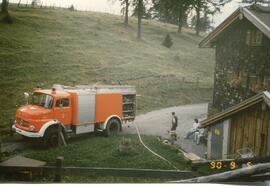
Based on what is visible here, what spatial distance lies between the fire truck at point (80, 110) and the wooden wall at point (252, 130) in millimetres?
2662

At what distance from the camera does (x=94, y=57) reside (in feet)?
27.6

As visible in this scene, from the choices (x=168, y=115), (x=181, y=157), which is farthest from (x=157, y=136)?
(x=181, y=157)

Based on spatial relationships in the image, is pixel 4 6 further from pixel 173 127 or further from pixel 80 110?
pixel 80 110

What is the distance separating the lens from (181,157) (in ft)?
28.4

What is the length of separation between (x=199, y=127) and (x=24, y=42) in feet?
17.8

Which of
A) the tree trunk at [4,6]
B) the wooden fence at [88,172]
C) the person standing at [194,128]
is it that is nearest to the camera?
the wooden fence at [88,172]

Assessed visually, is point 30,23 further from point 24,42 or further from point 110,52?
point 110,52

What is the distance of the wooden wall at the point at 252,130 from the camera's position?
8945mm

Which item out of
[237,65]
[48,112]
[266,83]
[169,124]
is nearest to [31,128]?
[48,112]

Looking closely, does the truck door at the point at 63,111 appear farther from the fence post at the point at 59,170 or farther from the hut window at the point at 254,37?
the hut window at the point at 254,37

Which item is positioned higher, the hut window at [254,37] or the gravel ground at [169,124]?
the hut window at [254,37]

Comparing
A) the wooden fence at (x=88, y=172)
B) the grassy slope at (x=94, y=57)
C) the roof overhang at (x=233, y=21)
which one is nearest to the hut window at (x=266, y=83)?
the roof overhang at (x=233, y=21)

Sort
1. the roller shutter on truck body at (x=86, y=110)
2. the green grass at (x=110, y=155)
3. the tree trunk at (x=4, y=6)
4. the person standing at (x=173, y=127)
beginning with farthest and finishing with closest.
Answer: the roller shutter on truck body at (x=86, y=110) < the person standing at (x=173, y=127) < the green grass at (x=110, y=155) < the tree trunk at (x=4, y=6)

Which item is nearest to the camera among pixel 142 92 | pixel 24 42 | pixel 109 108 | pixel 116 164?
pixel 24 42
